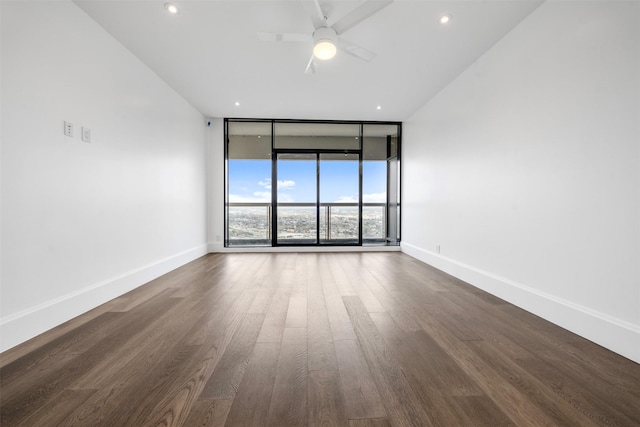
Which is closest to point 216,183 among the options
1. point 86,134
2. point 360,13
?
point 86,134

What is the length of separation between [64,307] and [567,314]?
3.70 m

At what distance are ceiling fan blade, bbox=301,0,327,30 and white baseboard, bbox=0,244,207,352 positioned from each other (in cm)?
286

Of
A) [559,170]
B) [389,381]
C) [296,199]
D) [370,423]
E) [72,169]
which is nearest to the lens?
[370,423]

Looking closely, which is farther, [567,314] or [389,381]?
[567,314]

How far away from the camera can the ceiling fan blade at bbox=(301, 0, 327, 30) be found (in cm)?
201

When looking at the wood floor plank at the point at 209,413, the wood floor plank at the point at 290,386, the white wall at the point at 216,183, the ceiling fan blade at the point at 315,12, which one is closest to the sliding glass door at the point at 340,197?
the white wall at the point at 216,183

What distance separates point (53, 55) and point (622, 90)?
3.87 meters

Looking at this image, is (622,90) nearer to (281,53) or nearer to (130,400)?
(281,53)

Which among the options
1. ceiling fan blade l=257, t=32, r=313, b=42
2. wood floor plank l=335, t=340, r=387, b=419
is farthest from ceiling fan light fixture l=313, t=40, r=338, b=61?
wood floor plank l=335, t=340, r=387, b=419

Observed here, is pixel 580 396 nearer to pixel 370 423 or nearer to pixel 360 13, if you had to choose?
pixel 370 423

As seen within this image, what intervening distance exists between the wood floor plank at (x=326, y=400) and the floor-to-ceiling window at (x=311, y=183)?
13.4 feet

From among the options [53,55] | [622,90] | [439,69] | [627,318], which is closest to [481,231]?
[627,318]

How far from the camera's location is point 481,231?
9.57 feet

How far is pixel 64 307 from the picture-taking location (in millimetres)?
2025
